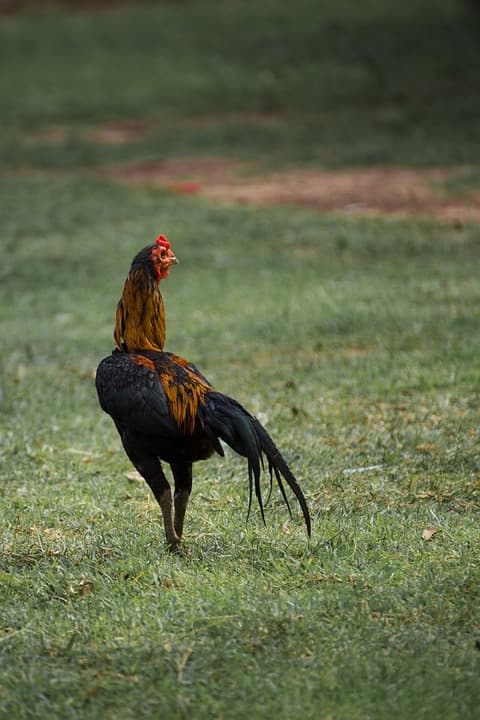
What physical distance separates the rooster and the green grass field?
0.41 m

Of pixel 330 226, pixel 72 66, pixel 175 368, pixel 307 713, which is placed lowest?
pixel 307 713

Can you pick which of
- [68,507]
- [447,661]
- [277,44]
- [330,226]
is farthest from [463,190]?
[277,44]

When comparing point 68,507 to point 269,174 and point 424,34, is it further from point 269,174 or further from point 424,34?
point 424,34

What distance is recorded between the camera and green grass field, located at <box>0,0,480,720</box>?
12.7ft

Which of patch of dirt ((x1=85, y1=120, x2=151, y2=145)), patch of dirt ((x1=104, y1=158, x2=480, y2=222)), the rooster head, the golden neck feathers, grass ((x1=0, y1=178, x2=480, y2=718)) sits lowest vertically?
grass ((x1=0, y1=178, x2=480, y2=718))

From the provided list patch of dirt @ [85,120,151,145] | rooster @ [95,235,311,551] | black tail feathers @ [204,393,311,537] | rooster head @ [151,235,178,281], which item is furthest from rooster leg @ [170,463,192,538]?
patch of dirt @ [85,120,151,145]

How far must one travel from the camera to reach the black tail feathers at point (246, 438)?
14.6 ft

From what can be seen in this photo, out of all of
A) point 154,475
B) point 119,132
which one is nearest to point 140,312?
point 154,475

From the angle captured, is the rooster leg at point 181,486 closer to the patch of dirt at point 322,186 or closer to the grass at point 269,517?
the grass at point 269,517

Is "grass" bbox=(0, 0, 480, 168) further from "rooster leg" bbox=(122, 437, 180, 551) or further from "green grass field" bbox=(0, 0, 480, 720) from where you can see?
"rooster leg" bbox=(122, 437, 180, 551)

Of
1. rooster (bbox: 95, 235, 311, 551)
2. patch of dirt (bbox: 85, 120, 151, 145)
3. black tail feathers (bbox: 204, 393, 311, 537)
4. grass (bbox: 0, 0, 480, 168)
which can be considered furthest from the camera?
patch of dirt (bbox: 85, 120, 151, 145)

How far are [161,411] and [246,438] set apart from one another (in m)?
0.41

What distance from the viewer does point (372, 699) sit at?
12.1 feet

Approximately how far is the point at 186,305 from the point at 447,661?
7.15m
